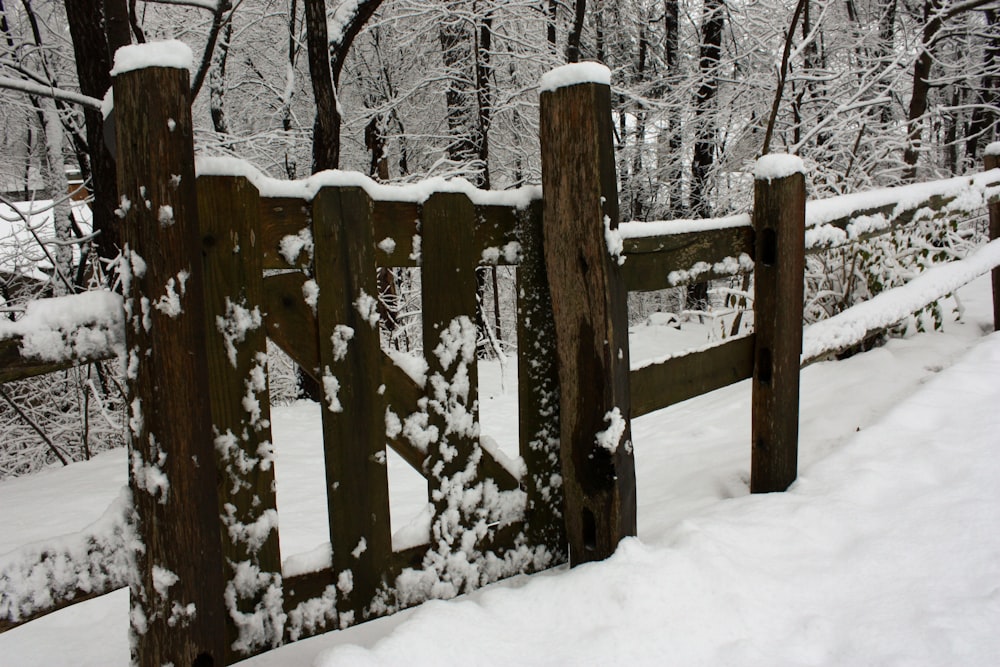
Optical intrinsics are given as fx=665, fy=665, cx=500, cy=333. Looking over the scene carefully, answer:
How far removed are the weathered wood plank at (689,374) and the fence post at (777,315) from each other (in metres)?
0.09

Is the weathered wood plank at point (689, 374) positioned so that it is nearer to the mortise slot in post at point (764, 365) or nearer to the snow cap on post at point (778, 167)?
the mortise slot in post at point (764, 365)

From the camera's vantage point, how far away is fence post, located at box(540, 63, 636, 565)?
6.40ft

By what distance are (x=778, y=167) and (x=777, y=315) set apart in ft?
1.84

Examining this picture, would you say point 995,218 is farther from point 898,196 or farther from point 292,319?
point 292,319

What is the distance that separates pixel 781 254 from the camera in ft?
8.30

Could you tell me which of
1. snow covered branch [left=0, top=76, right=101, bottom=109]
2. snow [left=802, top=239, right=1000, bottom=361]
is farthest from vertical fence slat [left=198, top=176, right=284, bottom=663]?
snow covered branch [left=0, top=76, right=101, bottom=109]

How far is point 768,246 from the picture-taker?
8.46 feet

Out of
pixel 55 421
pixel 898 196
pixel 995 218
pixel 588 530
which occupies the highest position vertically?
pixel 898 196

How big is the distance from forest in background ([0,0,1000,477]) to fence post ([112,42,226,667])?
4993mm

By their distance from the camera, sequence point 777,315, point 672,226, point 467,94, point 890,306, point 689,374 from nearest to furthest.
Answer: point 672,226, point 689,374, point 777,315, point 890,306, point 467,94

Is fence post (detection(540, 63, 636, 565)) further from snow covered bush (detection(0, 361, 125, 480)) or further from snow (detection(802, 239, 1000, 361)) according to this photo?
snow covered bush (detection(0, 361, 125, 480))

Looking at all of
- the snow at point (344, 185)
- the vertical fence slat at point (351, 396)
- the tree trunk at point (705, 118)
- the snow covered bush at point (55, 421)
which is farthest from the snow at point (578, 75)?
the tree trunk at point (705, 118)

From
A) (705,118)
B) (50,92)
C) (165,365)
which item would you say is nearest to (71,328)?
(165,365)

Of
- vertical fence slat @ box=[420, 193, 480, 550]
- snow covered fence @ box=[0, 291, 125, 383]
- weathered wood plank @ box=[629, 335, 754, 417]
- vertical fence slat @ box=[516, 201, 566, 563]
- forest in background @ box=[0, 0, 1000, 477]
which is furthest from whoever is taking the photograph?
forest in background @ box=[0, 0, 1000, 477]
